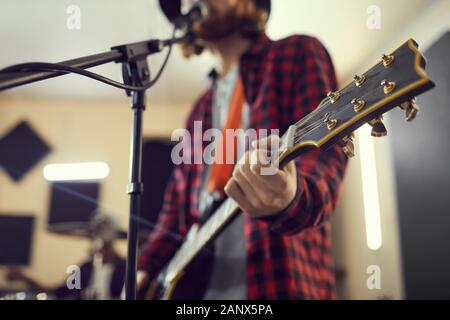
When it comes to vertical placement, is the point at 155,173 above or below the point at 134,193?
above

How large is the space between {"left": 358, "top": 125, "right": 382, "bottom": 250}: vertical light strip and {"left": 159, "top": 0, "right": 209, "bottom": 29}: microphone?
1.69 metres

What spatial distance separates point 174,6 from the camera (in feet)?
4.04

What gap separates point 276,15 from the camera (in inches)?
95.0

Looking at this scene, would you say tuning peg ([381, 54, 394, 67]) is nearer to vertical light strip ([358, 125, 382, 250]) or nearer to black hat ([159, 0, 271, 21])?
black hat ([159, 0, 271, 21])

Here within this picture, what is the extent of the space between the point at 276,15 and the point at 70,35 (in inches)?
44.7

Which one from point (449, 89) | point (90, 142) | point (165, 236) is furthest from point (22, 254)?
point (449, 89)

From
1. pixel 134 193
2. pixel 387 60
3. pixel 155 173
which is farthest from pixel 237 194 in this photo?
pixel 155 173

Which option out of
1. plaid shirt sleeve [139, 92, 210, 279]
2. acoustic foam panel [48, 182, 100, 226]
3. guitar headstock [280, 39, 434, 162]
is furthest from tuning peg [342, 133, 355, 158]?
acoustic foam panel [48, 182, 100, 226]

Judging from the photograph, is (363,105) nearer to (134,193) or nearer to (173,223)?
(134,193)

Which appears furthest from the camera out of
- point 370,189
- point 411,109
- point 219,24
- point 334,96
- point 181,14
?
point 370,189

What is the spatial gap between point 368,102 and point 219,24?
78cm

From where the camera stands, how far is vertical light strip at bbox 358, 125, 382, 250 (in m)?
2.56

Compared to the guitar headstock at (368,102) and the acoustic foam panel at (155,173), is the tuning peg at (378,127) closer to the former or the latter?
the guitar headstock at (368,102)

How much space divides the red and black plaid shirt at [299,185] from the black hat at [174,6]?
19 cm
